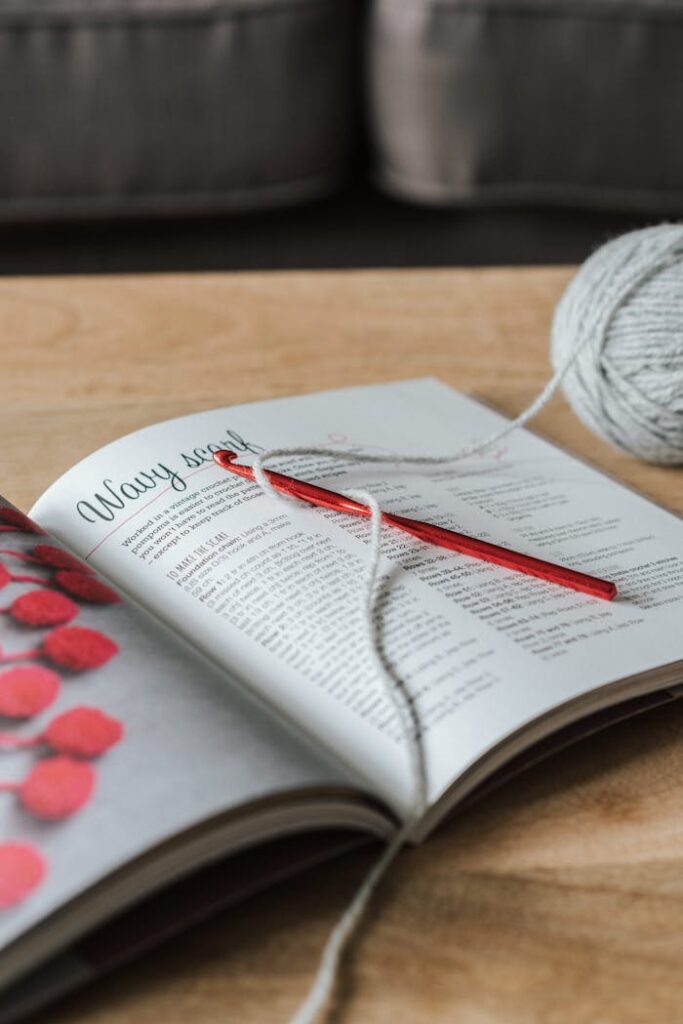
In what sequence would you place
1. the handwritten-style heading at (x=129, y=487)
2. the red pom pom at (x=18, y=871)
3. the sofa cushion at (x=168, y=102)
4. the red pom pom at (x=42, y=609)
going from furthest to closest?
the sofa cushion at (x=168, y=102)
the handwritten-style heading at (x=129, y=487)
the red pom pom at (x=42, y=609)
the red pom pom at (x=18, y=871)

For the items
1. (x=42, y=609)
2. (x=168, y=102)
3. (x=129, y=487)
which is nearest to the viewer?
(x=42, y=609)

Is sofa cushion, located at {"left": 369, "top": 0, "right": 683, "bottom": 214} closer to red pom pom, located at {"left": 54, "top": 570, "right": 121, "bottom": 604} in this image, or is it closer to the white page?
the white page

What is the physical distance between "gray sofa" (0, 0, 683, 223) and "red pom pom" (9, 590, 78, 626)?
82 cm

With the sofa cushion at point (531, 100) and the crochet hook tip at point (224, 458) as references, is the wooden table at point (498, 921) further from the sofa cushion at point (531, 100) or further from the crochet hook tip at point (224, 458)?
the sofa cushion at point (531, 100)

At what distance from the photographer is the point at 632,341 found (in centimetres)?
60

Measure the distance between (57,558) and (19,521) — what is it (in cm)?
4

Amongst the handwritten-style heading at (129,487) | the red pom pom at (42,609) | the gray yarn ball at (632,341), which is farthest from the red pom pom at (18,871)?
the gray yarn ball at (632,341)

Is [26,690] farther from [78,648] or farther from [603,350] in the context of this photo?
[603,350]

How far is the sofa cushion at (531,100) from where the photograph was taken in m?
1.14

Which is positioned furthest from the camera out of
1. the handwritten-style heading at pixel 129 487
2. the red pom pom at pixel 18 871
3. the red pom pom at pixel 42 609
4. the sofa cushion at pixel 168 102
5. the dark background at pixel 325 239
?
the dark background at pixel 325 239

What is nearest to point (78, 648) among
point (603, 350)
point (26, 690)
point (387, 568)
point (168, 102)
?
point (26, 690)

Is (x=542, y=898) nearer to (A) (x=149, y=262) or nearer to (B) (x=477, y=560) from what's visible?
(B) (x=477, y=560)

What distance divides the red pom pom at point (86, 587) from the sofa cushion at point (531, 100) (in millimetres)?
851

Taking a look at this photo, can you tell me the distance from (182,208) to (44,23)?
0.21 metres
